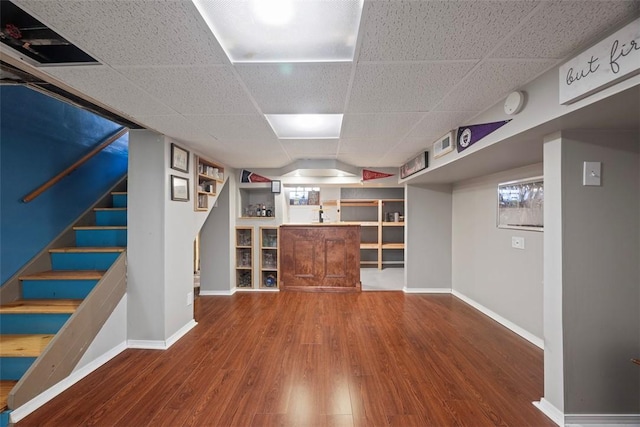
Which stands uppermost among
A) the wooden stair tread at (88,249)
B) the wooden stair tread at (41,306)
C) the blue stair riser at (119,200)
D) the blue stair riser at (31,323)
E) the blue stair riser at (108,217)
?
the blue stair riser at (119,200)

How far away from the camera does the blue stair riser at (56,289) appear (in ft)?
7.38

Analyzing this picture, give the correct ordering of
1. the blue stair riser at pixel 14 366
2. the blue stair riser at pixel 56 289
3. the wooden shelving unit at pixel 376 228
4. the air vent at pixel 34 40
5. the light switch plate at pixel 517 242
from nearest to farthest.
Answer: the air vent at pixel 34 40
the blue stair riser at pixel 14 366
the blue stair riser at pixel 56 289
the light switch plate at pixel 517 242
the wooden shelving unit at pixel 376 228

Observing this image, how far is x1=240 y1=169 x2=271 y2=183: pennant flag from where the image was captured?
15.1 feet

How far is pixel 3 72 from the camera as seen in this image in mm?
1596

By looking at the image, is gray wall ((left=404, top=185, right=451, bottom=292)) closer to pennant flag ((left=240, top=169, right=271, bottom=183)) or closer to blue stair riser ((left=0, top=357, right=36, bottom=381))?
pennant flag ((left=240, top=169, right=271, bottom=183))

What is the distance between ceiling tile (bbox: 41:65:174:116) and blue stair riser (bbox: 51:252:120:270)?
1.53 m

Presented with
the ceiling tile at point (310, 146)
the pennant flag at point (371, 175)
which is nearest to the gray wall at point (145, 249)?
the ceiling tile at point (310, 146)

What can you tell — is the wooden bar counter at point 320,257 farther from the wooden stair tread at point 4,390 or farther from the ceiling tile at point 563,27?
the ceiling tile at point 563,27

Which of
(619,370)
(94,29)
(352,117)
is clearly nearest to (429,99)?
(352,117)

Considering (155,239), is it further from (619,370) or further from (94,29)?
(619,370)

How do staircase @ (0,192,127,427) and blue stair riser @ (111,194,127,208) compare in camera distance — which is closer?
staircase @ (0,192,127,427)

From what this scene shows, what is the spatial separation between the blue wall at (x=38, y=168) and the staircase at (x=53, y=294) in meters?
0.20

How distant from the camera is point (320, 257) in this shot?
452 centimetres

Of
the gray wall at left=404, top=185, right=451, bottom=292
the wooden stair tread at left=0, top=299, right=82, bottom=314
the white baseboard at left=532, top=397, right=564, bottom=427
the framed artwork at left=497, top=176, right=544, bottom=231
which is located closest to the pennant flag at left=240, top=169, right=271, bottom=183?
the gray wall at left=404, top=185, right=451, bottom=292
